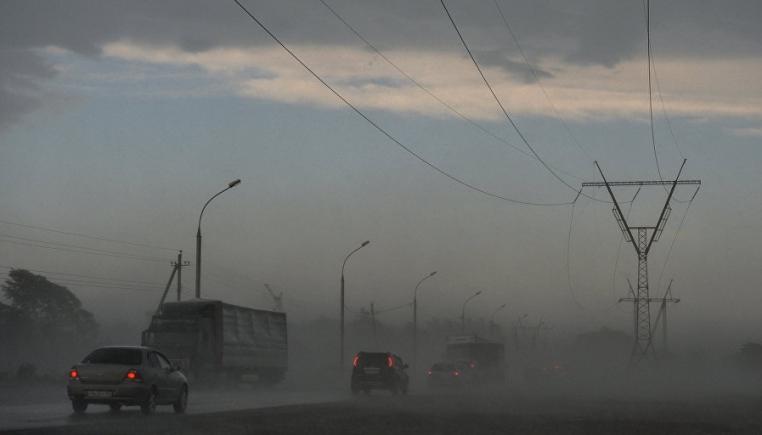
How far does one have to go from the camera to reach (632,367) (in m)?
60.3

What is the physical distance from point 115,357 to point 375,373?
20929mm

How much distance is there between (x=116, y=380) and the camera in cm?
2372

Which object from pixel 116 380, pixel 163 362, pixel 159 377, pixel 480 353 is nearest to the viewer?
pixel 116 380

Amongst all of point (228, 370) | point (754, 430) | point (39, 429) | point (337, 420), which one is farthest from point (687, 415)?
point (228, 370)

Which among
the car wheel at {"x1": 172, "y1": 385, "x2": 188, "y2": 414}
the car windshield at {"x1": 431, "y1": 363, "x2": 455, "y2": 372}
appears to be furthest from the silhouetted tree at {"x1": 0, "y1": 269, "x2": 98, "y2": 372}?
the car wheel at {"x1": 172, "y1": 385, "x2": 188, "y2": 414}

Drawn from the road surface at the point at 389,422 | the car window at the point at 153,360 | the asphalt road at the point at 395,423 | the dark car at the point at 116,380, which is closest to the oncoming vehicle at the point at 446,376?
the asphalt road at the point at 395,423

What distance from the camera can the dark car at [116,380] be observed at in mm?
23703

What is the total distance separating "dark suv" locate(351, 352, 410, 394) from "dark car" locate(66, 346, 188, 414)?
19.9m

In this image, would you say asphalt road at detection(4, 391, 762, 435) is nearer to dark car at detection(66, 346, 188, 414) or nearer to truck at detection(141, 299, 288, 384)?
dark car at detection(66, 346, 188, 414)

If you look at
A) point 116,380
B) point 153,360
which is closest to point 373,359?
point 153,360

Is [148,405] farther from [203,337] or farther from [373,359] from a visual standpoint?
[203,337]

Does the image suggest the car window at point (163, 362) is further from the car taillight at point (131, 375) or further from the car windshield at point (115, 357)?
the car taillight at point (131, 375)

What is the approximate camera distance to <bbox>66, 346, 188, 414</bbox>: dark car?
23703 mm

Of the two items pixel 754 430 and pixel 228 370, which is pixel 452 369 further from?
pixel 754 430
